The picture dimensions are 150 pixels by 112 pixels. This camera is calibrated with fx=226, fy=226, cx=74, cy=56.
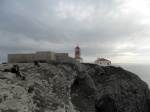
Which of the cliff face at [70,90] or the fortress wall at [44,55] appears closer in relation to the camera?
the cliff face at [70,90]

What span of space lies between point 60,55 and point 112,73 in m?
13.7

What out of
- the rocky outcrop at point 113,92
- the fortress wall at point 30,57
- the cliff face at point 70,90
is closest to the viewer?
the cliff face at point 70,90

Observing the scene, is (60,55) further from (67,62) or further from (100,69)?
(100,69)

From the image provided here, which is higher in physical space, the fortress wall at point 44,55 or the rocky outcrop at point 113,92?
the fortress wall at point 44,55

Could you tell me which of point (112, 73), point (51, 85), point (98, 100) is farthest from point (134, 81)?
point (51, 85)

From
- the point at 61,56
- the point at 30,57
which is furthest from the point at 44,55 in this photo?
the point at 61,56

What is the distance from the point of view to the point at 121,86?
153 feet

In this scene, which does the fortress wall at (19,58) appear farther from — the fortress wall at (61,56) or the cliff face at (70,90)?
the cliff face at (70,90)

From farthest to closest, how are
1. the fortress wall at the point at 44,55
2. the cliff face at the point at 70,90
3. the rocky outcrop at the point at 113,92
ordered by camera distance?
the fortress wall at the point at 44,55, the rocky outcrop at the point at 113,92, the cliff face at the point at 70,90

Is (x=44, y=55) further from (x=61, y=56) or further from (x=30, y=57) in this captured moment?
(x=61, y=56)

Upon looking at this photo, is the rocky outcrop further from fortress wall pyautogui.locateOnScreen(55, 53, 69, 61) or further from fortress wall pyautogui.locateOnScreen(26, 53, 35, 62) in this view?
fortress wall pyautogui.locateOnScreen(26, 53, 35, 62)

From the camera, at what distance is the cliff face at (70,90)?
73.4ft

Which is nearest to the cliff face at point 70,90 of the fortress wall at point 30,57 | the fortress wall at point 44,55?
the fortress wall at point 44,55

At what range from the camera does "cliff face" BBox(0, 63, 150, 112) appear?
22359 millimetres
